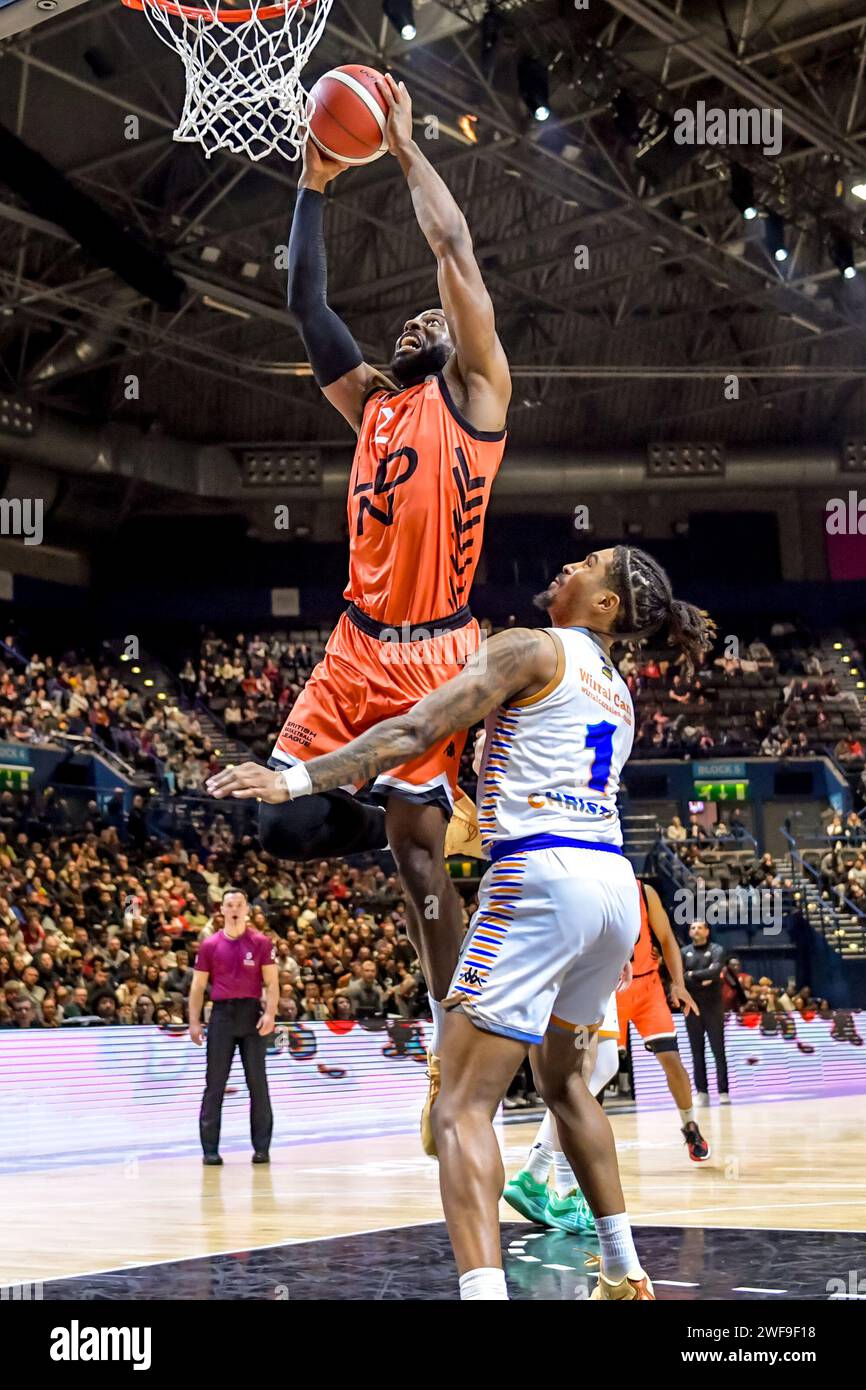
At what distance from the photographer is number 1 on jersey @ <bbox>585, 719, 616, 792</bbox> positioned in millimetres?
3967

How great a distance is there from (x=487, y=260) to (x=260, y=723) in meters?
7.56

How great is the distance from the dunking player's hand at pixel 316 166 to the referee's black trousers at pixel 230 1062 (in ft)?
20.0

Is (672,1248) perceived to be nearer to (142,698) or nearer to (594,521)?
(142,698)

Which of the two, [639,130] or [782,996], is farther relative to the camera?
[782,996]

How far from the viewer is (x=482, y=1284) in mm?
3432

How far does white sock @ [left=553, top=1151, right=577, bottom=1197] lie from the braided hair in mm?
2940

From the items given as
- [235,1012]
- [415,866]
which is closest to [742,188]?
[235,1012]

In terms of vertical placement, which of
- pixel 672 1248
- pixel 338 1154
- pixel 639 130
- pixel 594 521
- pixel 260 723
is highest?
pixel 639 130

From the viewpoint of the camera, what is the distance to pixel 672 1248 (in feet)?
17.8

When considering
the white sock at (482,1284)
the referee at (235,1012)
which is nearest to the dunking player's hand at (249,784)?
the white sock at (482,1284)

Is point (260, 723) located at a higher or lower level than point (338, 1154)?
higher

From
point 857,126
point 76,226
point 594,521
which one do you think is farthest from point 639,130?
point 594,521

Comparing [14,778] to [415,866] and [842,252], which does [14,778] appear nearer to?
[842,252]
